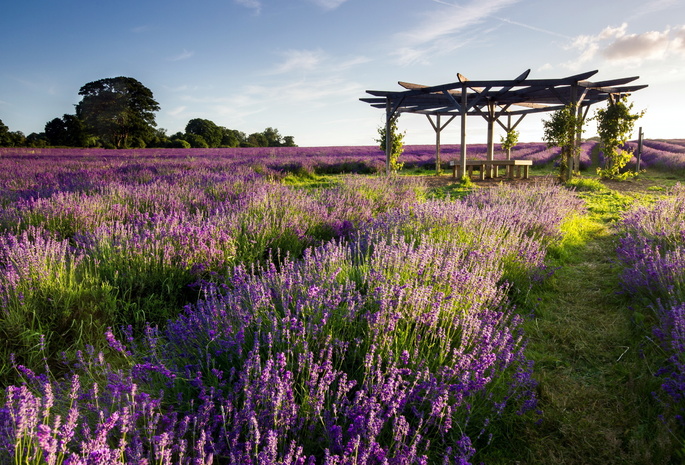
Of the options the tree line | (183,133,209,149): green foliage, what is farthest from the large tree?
(183,133,209,149): green foliage

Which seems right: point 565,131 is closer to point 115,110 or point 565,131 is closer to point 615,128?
point 615,128

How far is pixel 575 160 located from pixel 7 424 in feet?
54.3

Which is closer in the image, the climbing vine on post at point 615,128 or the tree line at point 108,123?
the climbing vine on post at point 615,128

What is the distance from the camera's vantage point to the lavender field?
5.22 feet

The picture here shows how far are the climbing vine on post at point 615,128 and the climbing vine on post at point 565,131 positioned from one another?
153 centimetres

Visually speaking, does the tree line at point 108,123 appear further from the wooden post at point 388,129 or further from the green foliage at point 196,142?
the wooden post at point 388,129

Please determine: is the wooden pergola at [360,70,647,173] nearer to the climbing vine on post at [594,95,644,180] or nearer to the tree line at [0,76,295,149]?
the climbing vine on post at [594,95,644,180]

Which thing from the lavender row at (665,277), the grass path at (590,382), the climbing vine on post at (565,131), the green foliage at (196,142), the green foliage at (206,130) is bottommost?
the grass path at (590,382)

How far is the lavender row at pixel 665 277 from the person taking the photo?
2.30 meters

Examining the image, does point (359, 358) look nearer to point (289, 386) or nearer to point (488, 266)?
point (289, 386)

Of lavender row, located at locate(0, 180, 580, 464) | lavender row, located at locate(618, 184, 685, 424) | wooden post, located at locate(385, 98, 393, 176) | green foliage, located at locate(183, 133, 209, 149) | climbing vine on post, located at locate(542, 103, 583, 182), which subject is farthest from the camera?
green foliage, located at locate(183, 133, 209, 149)

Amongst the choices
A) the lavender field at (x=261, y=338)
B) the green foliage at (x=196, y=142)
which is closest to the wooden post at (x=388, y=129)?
the lavender field at (x=261, y=338)

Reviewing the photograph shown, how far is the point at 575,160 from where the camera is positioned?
14562 millimetres

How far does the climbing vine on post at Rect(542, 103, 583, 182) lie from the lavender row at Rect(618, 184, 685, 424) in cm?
737
